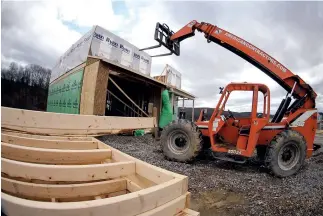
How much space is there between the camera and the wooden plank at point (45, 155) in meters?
2.43

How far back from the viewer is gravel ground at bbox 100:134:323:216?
3.21m

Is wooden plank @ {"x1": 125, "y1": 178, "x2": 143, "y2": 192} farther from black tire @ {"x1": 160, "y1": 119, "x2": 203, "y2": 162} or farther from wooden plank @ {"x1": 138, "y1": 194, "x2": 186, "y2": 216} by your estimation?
black tire @ {"x1": 160, "y1": 119, "x2": 203, "y2": 162}

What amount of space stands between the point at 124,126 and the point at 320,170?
4805mm


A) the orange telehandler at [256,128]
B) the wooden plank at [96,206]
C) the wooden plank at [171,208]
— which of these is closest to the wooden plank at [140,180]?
the wooden plank at [171,208]

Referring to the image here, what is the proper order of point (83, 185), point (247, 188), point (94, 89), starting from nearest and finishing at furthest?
point (83, 185) → point (247, 188) → point (94, 89)

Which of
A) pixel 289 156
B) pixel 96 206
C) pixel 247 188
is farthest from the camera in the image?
pixel 289 156

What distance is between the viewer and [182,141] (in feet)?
19.1

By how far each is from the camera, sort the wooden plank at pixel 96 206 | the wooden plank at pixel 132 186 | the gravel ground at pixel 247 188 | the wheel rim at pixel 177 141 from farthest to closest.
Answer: the wheel rim at pixel 177 141 < the gravel ground at pixel 247 188 < the wooden plank at pixel 132 186 < the wooden plank at pixel 96 206

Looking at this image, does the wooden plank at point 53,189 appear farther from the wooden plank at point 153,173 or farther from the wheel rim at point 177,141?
the wheel rim at point 177,141

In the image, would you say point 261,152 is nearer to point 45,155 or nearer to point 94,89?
point 45,155

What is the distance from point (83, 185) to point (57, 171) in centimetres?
25

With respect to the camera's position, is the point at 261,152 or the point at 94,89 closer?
the point at 261,152

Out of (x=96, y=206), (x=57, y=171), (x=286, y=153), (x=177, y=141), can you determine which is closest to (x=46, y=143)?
(x=57, y=171)

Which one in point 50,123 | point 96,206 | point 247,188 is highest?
point 50,123
